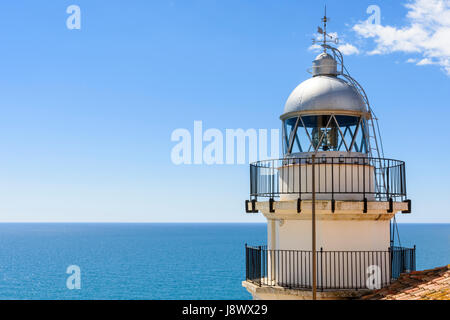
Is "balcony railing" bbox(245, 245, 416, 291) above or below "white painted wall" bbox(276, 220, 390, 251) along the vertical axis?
below

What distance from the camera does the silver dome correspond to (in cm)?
1436

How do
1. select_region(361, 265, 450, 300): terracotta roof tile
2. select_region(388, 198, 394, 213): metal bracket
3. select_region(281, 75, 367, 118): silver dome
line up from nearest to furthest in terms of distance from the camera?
select_region(361, 265, 450, 300): terracotta roof tile < select_region(388, 198, 394, 213): metal bracket < select_region(281, 75, 367, 118): silver dome

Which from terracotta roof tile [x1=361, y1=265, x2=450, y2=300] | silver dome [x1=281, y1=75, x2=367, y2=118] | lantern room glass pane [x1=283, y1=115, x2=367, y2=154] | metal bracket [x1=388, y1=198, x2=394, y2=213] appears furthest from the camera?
lantern room glass pane [x1=283, y1=115, x2=367, y2=154]


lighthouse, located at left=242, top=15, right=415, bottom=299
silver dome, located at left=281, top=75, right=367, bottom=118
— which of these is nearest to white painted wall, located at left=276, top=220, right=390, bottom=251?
lighthouse, located at left=242, top=15, right=415, bottom=299

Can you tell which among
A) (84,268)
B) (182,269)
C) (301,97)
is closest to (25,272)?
(84,268)

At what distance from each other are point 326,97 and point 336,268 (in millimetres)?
4783

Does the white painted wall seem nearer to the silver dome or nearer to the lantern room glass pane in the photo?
the lantern room glass pane

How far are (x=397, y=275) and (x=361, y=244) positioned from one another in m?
1.61

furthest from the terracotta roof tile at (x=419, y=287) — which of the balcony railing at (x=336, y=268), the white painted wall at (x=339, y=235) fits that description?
the white painted wall at (x=339, y=235)

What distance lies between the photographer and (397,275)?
14.5 metres

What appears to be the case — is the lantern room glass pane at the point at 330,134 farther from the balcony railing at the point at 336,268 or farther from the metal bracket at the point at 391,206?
the balcony railing at the point at 336,268

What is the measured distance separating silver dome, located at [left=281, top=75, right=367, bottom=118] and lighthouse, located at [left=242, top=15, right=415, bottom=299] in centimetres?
3

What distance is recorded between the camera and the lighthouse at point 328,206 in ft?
45.0
